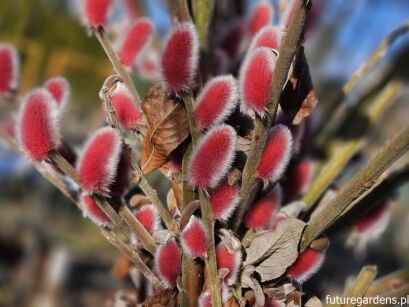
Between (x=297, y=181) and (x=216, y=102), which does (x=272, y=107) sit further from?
(x=297, y=181)

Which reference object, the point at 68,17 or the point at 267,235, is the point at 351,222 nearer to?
the point at 267,235

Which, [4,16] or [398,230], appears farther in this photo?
[398,230]

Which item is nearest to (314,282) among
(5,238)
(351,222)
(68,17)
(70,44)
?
(351,222)

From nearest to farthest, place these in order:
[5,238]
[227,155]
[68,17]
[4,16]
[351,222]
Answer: [227,155], [351,222], [4,16], [68,17], [5,238]

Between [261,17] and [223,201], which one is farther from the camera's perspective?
[261,17]

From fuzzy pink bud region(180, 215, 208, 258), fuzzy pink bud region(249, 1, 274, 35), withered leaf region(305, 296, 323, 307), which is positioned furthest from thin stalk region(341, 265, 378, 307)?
fuzzy pink bud region(249, 1, 274, 35)

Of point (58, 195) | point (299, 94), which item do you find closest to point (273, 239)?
point (299, 94)

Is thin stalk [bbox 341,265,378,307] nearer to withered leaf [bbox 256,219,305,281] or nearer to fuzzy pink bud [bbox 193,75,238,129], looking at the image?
withered leaf [bbox 256,219,305,281]
